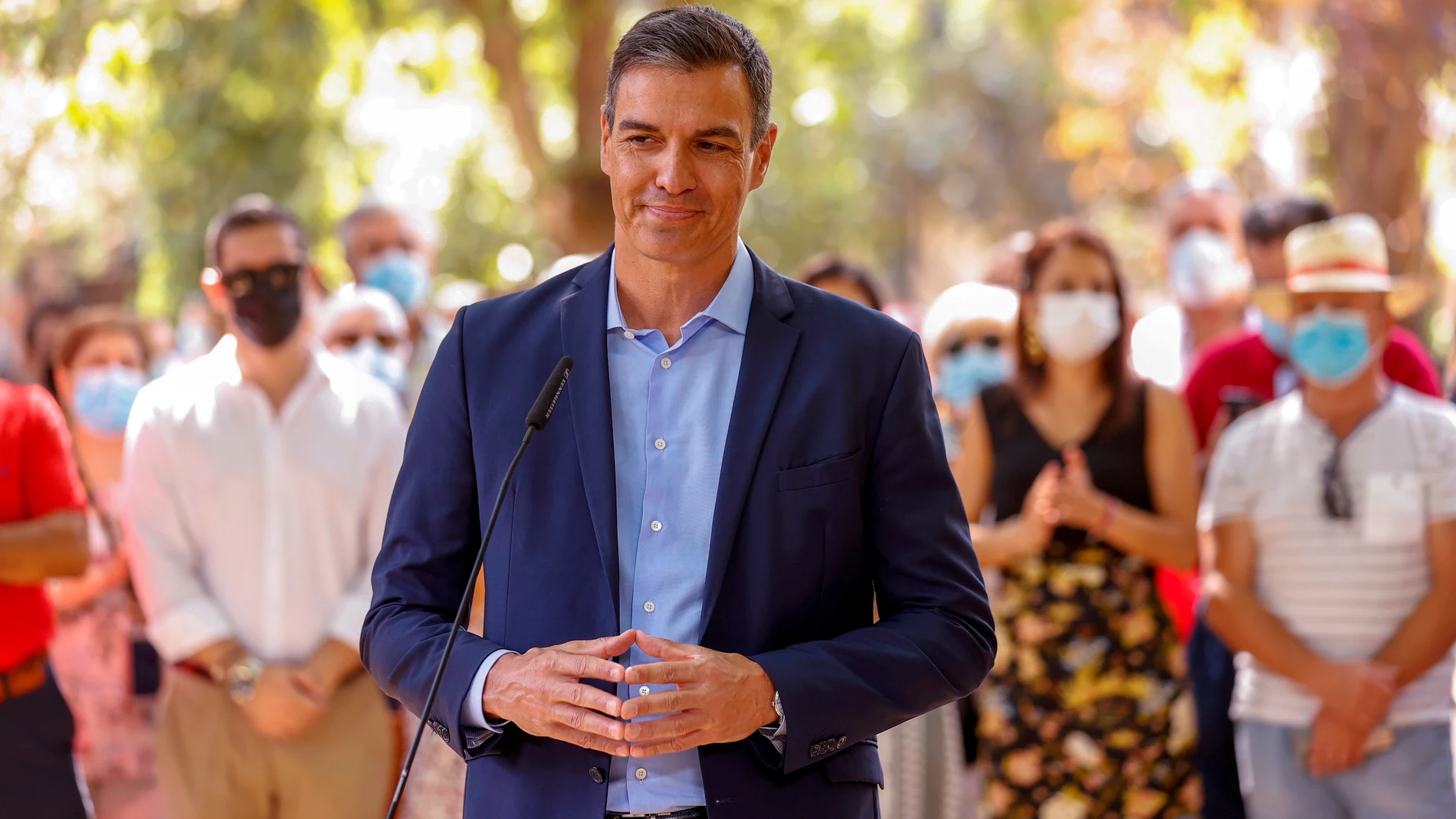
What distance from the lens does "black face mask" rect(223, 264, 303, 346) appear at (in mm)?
5344

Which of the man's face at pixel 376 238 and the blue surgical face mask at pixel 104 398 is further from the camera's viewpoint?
the man's face at pixel 376 238

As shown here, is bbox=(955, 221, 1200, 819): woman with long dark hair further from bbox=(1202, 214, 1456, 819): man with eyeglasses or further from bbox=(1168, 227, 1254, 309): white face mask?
bbox=(1168, 227, 1254, 309): white face mask

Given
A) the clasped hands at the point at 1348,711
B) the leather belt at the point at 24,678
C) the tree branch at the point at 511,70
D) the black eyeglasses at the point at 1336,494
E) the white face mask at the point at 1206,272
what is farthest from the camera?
the tree branch at the point at 511,70

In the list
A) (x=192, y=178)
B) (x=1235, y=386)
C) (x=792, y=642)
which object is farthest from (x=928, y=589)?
(x=192, y=178)

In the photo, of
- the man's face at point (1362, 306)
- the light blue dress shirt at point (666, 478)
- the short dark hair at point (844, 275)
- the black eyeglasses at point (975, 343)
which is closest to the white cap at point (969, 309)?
the black eyeglasses at point (975, 343)

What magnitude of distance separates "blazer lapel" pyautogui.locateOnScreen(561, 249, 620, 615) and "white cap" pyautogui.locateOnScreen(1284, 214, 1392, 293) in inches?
133

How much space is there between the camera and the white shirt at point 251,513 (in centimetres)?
517

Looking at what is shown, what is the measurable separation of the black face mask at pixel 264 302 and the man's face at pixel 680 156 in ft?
9.32

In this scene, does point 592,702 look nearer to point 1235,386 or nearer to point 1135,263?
point 1235,386

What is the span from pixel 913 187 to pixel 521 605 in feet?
103

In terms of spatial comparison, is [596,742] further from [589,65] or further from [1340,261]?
[589,65]

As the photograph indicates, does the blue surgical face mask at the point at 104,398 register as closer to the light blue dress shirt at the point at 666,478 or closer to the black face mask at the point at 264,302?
the black face mask at the point at 264,302

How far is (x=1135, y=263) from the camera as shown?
3114 centimetres

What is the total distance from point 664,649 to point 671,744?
0.15 meters
